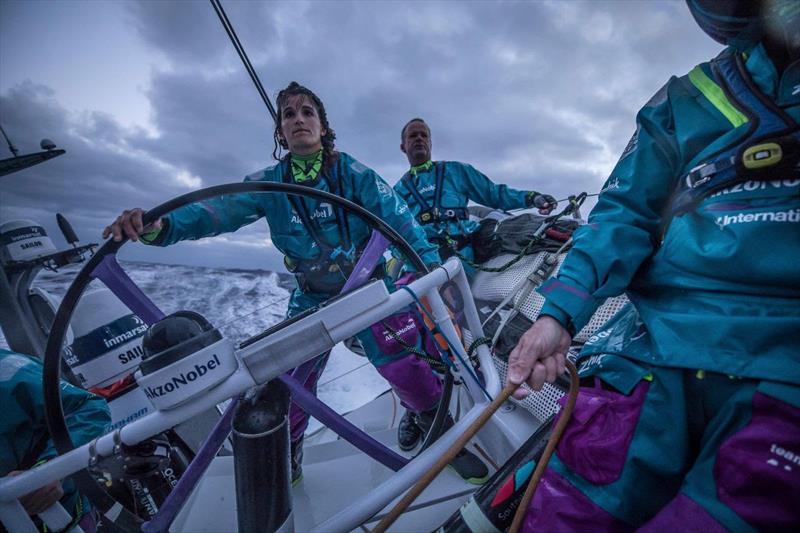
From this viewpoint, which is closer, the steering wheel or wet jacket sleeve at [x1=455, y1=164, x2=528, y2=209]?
the steering wheel

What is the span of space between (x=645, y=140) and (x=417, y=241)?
979mm

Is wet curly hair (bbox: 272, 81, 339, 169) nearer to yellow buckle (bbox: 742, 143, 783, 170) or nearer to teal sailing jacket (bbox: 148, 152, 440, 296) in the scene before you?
teal sailing jacket (bbox: 148, 152, 440, 296)

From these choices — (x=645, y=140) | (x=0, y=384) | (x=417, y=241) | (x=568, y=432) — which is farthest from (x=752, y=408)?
(x=0, y=384)

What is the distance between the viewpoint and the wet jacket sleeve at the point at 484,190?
349 centimetres

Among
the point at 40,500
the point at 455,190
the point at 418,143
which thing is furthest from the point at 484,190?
the point at 40,500

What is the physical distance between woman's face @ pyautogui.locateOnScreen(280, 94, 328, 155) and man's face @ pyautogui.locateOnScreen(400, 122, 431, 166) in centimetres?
188

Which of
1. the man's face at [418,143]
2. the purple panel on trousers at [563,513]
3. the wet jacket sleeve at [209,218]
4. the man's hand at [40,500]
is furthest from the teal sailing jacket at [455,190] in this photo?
the man's hand at [40,500]

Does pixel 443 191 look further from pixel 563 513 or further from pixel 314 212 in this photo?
pixel 563 513

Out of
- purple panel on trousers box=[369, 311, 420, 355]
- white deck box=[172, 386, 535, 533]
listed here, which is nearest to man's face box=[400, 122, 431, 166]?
purple panel on trousers box=[369, 311, 420, 355]

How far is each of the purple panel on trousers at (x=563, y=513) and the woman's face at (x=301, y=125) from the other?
1953 mm

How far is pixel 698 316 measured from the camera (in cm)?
64

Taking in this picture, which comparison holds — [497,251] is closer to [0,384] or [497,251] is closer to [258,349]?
[258,349]

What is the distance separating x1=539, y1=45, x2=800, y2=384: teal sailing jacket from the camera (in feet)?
1.90

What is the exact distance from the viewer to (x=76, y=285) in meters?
0.84
